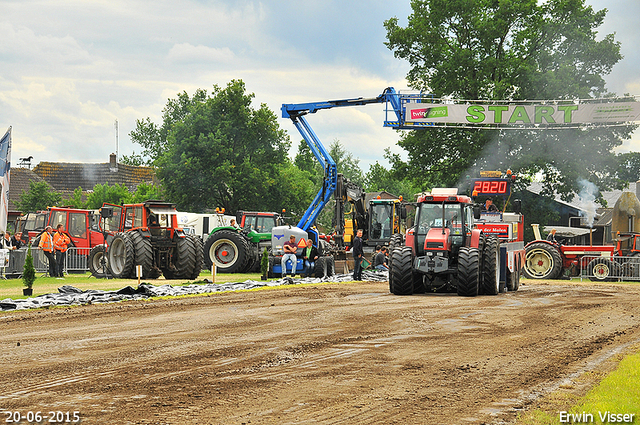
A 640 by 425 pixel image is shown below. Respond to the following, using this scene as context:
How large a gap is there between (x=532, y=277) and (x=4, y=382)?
80.0ft

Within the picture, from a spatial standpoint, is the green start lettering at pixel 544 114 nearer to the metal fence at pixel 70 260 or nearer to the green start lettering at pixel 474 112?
the green start lettering at pixel 474 112

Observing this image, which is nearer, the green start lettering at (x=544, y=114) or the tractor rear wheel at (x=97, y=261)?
the tractor rear wheel at (x=97, y=261)

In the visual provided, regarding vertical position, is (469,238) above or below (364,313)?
above

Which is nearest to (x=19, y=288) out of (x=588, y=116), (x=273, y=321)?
(x=273, y=321)

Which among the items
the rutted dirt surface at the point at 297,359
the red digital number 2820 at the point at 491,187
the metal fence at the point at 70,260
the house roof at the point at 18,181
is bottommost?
the rutted dirt surface at the point at 297,359

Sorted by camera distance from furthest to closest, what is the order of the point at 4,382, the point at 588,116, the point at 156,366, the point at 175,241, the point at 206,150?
the point at 206,150 → the point at 588,116 → the point at 175,241 → the point at 156,366 → the point at 4,382

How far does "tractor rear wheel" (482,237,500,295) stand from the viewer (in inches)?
668

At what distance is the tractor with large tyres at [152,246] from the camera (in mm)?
21025

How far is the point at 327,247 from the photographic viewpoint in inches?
1038

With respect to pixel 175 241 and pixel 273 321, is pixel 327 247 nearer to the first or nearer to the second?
pixel 175 241

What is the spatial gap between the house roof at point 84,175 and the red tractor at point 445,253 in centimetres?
5564

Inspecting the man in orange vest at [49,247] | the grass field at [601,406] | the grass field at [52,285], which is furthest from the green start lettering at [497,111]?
the grass field at [601,406]

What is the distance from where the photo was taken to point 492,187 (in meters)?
22.9

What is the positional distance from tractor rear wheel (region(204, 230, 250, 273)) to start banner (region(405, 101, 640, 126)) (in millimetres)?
9945
